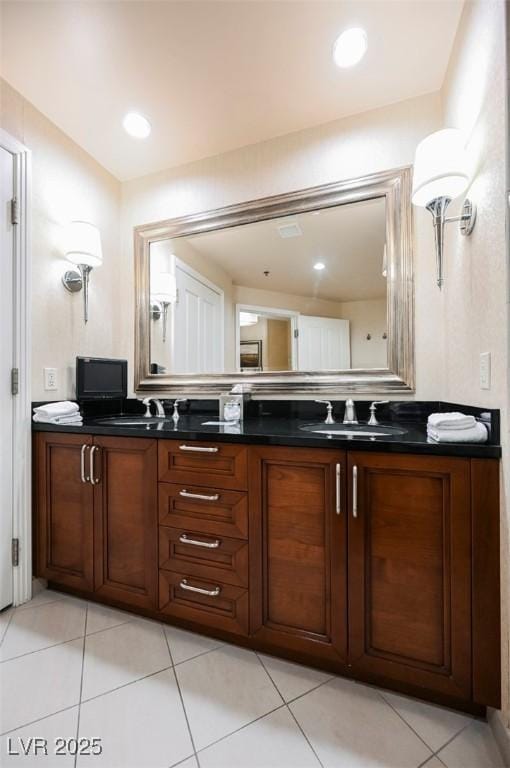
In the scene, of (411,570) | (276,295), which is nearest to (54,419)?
(276,295)

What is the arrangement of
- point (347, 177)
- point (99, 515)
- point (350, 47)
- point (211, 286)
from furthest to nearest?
point (211, 286)
point (347, 177)
point (99, 515)
point (350, 47)

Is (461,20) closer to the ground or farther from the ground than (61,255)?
farther from the ground

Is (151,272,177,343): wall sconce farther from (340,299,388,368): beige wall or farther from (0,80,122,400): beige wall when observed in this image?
(340,299,388,368): beige wall

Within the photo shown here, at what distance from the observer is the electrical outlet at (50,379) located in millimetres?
1872

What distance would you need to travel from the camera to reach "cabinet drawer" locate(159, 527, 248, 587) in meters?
1.34

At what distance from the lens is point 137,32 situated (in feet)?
4.73

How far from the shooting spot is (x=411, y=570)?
3.65 feet

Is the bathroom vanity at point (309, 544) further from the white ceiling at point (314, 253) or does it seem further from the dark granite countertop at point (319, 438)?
the white ceiling at point (314, 253)

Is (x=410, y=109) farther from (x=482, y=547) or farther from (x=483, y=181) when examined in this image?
(x=482, y=547)

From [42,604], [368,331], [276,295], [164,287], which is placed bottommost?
[42,604]

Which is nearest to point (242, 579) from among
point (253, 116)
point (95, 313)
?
point (95, 313)

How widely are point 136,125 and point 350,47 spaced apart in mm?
1153

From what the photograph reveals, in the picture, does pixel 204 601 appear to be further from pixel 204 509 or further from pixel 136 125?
pixel 136 125

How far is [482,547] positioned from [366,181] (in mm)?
1698
